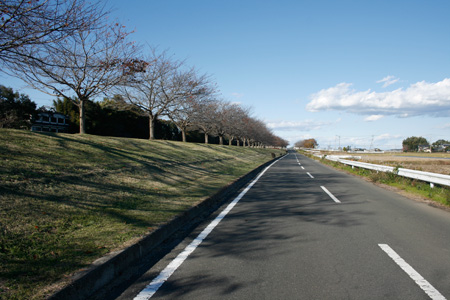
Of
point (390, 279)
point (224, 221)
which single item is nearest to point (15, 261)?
point (224, 221)

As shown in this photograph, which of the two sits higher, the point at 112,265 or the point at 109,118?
the point at 109,118

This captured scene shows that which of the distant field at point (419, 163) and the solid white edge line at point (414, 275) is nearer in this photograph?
the solid white edge line at point (414, 275)

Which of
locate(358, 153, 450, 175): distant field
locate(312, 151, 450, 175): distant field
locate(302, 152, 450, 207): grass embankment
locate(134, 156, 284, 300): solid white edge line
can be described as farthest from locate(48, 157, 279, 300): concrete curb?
locate(358, 153, 450, 175): distant field

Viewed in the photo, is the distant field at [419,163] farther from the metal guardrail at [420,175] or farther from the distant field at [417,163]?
the metal guardrail at [420,175]

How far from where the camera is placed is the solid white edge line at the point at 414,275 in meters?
2.86

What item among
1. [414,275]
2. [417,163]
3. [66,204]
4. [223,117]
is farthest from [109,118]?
[414,275]

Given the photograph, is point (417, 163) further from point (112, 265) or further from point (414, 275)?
point (112, 265)

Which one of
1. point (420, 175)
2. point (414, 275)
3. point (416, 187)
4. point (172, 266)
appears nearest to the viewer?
point (414, 275)

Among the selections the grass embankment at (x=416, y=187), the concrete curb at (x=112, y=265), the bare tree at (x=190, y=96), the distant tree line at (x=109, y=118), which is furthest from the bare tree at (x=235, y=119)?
the concrete curb at (x=112, y=265)

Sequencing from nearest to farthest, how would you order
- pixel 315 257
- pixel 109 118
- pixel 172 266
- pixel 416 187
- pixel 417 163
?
pixel 172 266
pixel 315 257
pixel 416 187
pixel 417 163
pixel 109 118

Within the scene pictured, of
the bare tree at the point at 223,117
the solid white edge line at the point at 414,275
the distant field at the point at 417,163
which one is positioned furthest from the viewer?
the bare tree at the point at 223,117

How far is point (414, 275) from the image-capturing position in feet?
10.9

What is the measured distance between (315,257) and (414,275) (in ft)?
3.71

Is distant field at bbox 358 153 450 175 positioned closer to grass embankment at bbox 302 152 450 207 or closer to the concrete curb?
grass embankment at bbox 302 152 450 207
